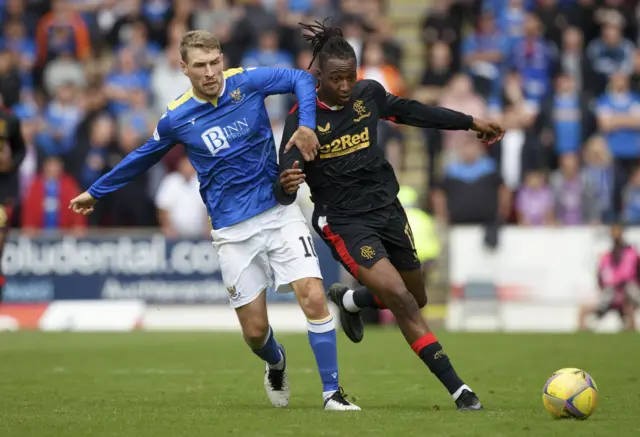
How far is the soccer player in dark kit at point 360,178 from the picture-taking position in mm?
8641

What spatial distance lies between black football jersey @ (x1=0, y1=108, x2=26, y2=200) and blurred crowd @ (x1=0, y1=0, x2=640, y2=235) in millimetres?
6000

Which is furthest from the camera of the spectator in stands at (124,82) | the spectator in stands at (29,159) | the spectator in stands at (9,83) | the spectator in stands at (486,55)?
the spectator in stands at (9,83)

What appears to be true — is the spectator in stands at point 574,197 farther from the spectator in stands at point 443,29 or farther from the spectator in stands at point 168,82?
the spectator in stands at point 168,82

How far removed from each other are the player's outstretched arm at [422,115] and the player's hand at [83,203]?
2247 mm

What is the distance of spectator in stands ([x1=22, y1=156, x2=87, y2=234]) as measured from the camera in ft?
63.8

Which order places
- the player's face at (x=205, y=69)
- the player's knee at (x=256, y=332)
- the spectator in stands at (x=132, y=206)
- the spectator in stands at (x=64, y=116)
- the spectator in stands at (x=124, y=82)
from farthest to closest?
the spectator in stands at (x=124, y=82)
the spectator in stands at (x=64, y=116)
the spectator in stands at (x=132, y=206)
the player's knee at (x=256, y=332)
the player's face at (x=205, y=69)

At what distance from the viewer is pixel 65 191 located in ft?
63.8

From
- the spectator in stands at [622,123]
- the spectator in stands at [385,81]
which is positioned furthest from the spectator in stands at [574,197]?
the spectator in stands at [385,81]

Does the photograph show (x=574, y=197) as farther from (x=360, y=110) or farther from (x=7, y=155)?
(x=360, y=110)

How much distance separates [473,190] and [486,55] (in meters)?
3.26

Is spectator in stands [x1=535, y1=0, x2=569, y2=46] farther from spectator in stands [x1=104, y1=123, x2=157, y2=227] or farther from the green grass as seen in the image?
spectator in stands [x1=104, y1=123, x2=157, y2=227]

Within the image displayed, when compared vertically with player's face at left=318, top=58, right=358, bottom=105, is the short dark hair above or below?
above

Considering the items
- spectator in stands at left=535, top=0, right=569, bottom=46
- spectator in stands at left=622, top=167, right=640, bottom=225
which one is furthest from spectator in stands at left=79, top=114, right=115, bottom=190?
spectator in stands at left=622, top=167, right=640, bottom=225

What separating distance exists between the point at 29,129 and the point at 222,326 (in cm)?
497
